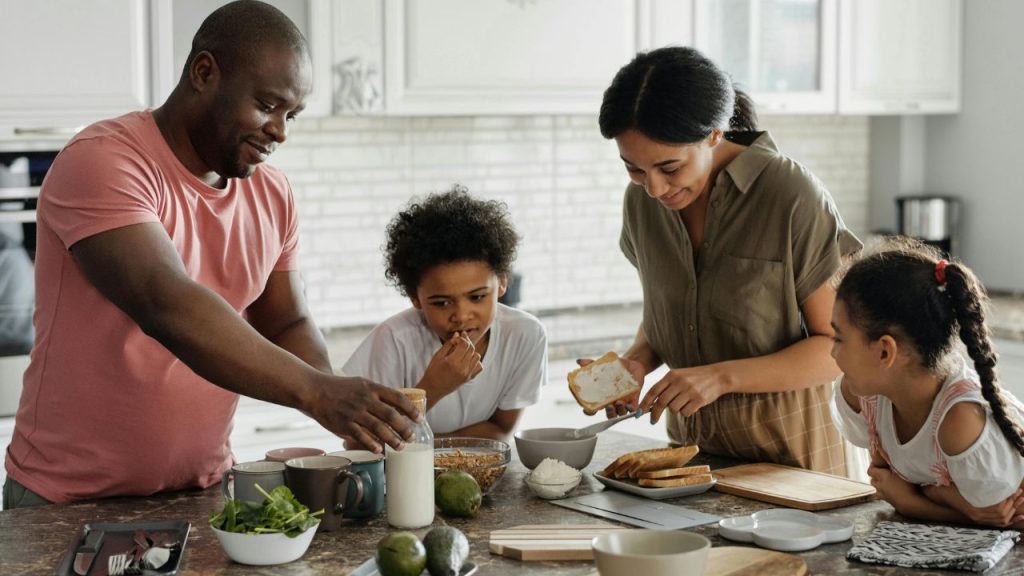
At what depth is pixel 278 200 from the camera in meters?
2.21

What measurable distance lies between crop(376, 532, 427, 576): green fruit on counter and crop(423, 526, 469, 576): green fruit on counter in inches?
0.8

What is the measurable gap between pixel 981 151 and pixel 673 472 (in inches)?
137

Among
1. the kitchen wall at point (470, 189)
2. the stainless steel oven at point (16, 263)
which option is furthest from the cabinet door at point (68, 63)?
the kitchen wall at point (470, 189)

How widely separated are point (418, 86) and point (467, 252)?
59.4 inches

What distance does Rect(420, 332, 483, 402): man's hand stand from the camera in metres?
2.25

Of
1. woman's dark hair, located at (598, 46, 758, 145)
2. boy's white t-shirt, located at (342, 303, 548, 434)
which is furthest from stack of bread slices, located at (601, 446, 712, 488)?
woman's dark hair, located at (598, 46, 758, 145)

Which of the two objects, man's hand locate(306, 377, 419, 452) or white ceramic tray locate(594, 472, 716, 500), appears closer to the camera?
man's hand locate(306, 377, 419, 452)

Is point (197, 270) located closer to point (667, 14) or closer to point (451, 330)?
point (451, 330)

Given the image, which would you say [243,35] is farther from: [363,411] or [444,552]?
[444,552]

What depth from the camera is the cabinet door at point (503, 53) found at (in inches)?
148

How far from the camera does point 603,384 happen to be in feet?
7.59

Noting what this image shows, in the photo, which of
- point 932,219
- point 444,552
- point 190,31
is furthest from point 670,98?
point 932,219

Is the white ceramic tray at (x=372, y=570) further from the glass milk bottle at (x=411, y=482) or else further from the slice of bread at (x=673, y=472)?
the slice of bread at (x=673, y=472)

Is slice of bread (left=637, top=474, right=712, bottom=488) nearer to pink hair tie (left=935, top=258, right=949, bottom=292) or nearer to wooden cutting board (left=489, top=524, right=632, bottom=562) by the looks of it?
wooden cutting board (left=489, top=524, right=632, bottom=562)
